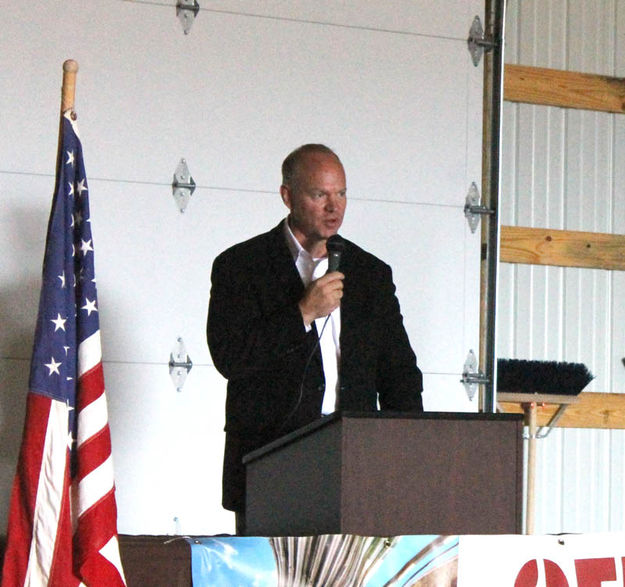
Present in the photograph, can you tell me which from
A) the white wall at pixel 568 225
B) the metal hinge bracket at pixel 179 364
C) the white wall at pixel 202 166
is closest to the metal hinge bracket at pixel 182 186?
the white wall at pixel 202 166

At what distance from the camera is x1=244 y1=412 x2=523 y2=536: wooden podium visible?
8.40ft

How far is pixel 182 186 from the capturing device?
189 inches

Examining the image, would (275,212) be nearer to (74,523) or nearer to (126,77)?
(126,77)

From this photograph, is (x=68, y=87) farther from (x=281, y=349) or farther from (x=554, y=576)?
(x=554, y=576)

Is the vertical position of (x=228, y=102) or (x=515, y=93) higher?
(x=515, y=93)

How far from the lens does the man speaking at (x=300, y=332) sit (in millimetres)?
3410

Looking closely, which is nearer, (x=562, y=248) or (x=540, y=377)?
(x=540, y=377)

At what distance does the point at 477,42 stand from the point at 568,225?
122 cm

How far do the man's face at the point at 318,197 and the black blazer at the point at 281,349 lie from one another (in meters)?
0.10

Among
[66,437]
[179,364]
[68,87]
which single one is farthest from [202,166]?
[66,437]

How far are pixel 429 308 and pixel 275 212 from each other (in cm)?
73

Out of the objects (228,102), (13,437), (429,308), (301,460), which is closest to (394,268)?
(429,308)

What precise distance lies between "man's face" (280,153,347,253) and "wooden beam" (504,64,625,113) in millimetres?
2494

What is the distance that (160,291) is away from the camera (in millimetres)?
4738
